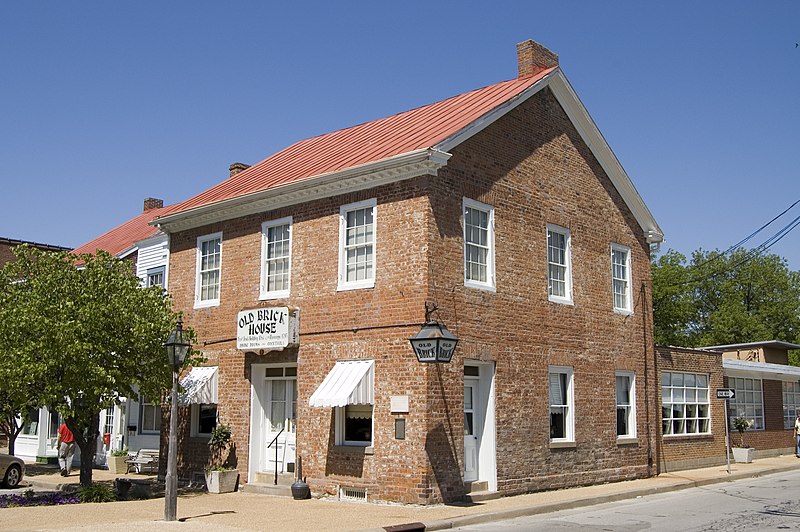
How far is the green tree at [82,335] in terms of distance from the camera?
1611cm

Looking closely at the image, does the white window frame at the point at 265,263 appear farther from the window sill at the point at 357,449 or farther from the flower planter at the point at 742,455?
the flower planter at the point at 742,455

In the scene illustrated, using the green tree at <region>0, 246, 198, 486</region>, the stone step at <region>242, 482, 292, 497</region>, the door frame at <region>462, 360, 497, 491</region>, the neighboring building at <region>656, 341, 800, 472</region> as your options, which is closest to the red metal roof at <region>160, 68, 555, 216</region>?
the green tree at <region>0, 246, 198, 486</region>

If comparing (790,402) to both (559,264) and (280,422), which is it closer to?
(559,264)

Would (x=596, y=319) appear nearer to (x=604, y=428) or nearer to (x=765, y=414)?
(x=604, y=428)

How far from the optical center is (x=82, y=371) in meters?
16.4

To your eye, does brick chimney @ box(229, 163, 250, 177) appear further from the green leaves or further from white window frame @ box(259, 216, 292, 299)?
the green leaves

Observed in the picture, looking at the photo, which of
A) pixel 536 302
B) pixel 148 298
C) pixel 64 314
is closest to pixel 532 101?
pixel 536 302

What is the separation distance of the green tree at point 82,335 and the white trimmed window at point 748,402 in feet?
61.3

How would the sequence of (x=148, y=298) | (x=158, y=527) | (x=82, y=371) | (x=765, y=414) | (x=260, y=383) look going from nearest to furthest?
(x=158, y=527), (x=82, y=371), (x=148, y=298), (x=260, y=383), (x=765, y=414)

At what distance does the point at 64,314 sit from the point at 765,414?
942 inches

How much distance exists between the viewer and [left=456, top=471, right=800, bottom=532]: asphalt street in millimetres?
13102

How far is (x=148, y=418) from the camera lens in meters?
23.8

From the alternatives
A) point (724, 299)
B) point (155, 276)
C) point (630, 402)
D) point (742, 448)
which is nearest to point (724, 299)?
point (724, 299)

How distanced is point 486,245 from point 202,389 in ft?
25.1
